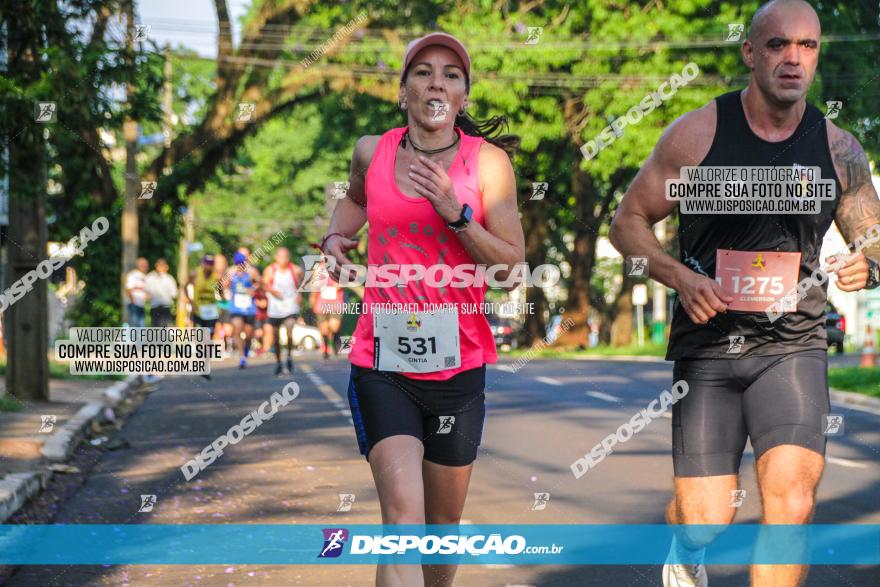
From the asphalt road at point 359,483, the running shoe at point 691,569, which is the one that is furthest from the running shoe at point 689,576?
the asphalt road at point 359,483

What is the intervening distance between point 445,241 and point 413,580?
3.42 ft

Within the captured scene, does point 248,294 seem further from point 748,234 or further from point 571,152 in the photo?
point 748,234

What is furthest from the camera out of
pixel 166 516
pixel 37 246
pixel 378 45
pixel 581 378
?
pixel 378 45

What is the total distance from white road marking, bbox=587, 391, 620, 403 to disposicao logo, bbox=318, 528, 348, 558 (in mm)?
9579

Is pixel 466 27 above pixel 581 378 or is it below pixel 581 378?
above

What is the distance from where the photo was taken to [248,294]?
77.5 ft

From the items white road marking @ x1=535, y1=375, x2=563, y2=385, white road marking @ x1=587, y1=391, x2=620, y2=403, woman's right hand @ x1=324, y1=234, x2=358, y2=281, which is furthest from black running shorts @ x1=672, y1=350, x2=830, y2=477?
white road marking @ x1=535, y1=375, x2=563, y2=385

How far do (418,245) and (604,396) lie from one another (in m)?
13.4

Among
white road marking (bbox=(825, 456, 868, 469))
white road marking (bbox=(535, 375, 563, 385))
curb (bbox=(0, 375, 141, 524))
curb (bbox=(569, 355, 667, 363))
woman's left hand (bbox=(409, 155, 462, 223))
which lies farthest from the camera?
curb (bbox=(569, 355, 667, 363))

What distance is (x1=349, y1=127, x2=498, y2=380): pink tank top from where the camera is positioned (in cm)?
461

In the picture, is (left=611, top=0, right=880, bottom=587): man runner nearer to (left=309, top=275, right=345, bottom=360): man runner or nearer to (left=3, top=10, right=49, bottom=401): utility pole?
(left=309, top=275, right=345, bottom=360): man runner

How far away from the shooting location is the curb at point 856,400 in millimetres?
17203

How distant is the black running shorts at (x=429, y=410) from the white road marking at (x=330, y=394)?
9513 millimetres

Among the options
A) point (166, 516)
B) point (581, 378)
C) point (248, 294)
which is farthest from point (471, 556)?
point (248, 294)
